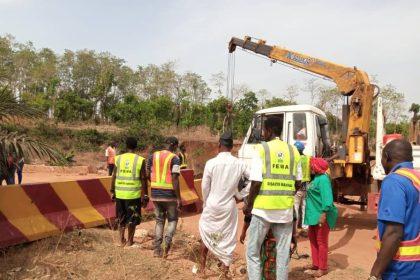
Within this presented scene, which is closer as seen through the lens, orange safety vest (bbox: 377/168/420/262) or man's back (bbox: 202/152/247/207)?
Result: orange safety vest (bbox: 377/168/420/262)

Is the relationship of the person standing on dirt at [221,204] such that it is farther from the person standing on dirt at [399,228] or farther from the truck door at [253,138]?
the truck door at [253,138]

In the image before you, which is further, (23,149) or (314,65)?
(314,65)

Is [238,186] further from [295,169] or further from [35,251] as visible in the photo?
[35,251]

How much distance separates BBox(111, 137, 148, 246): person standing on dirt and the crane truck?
4360mm

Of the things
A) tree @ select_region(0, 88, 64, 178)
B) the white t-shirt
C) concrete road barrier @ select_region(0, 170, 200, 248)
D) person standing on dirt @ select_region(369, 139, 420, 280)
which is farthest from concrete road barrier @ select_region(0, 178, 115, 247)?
person standing on dirt @ select_region(369, 139, 420, 280)

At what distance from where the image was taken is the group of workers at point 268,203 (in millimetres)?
2731

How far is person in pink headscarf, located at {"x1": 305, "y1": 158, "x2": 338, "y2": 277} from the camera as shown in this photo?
5.86m

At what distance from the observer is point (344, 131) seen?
1034 centimetres

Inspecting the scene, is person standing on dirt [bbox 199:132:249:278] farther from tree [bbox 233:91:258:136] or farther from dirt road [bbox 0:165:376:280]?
tree [bbox 233:91:258:136]

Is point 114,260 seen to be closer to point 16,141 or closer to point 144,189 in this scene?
point 144,189

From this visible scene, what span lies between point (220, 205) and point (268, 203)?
1.02m

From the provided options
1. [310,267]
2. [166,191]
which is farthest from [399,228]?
[166,191]

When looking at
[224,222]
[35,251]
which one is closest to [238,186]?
[224,222]

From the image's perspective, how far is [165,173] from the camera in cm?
655
